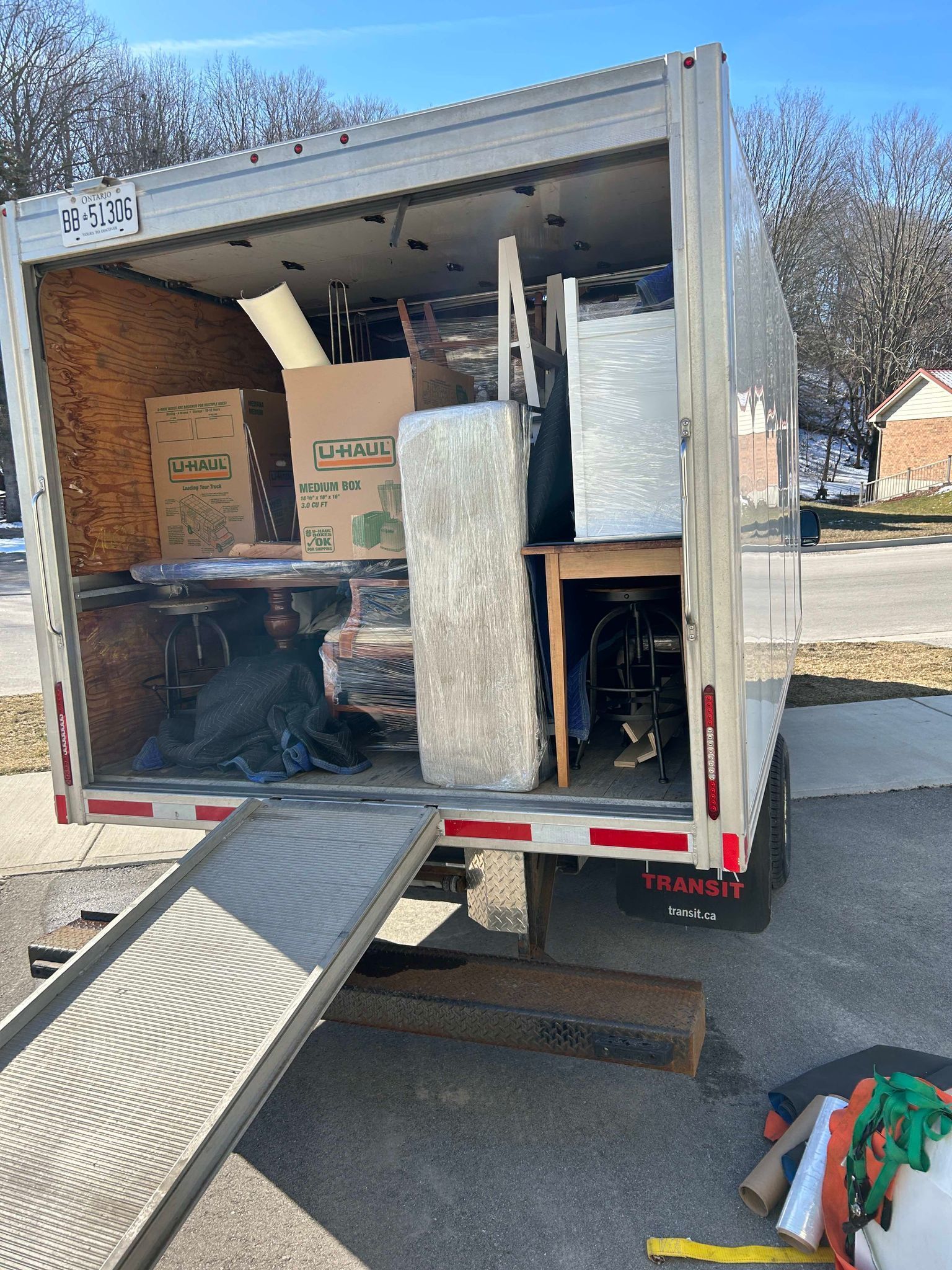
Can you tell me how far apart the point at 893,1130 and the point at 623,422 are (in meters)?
1.86

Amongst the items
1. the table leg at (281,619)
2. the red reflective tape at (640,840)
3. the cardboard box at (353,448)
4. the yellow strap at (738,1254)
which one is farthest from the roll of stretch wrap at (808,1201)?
the table leg at (281,619)

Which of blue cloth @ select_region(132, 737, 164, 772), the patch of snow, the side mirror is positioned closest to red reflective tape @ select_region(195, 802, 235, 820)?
blue cloth @ select_region(132, 737, 164, 772)

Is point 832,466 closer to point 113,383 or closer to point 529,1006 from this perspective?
point 113,383

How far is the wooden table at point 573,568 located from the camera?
283 cm

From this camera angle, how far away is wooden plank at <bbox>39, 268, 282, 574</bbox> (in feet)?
11.5

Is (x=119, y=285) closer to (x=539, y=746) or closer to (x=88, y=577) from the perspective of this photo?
(x=88, y=577)

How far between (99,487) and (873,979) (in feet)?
11.3

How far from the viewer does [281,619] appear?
4.37 m

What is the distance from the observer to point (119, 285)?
3803mm

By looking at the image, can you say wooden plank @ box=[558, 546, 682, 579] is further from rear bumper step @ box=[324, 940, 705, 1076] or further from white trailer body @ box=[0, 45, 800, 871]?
rear bumper step @ box=[324, 940, 705, 1076]

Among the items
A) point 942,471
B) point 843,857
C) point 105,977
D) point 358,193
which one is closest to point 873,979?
point 843,857

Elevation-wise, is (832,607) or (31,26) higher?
(31,26)

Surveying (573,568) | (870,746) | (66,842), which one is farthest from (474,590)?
(870,746)

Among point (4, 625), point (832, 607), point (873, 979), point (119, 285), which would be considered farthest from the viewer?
point (4, 625)
